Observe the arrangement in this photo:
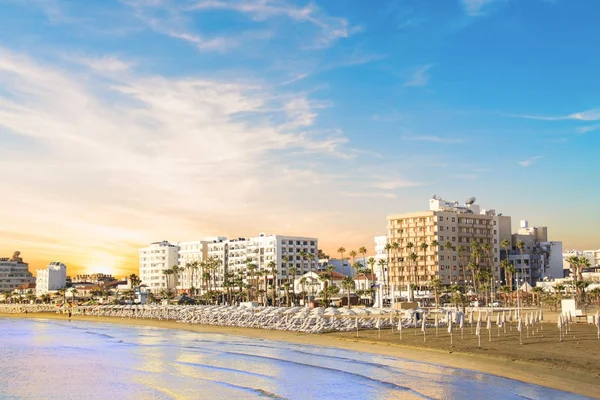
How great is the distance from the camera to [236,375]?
39469mm

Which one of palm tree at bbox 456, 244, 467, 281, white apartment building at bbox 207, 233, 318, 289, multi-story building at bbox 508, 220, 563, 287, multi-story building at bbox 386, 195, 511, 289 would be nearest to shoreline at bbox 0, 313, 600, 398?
multi-story building at bbox 386, 195, 511, 289

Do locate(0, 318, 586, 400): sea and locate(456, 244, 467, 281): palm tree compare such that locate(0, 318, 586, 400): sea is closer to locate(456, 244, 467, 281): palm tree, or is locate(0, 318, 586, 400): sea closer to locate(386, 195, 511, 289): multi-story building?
locate(386, 195, 511, 289): multi-story building

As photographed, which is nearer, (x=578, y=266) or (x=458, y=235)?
(x=578, y=266)

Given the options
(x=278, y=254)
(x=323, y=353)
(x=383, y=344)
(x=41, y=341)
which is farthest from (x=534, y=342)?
(x=278, y=254)

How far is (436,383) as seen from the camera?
109ft

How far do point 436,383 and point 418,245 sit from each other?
402 ft

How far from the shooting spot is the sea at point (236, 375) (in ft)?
105

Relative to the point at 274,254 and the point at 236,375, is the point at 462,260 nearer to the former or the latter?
the point at 274,254

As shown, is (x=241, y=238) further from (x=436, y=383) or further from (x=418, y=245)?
(x=436, y=383)

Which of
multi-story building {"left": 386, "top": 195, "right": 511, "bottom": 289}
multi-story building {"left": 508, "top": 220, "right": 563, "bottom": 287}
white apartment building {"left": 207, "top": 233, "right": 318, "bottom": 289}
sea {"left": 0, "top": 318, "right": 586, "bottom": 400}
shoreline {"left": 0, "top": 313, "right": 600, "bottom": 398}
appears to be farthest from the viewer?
white apartment building {"left": 207, "top": 233, "right": 318, "bottom": 289}

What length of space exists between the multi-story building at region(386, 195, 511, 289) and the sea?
315 ft

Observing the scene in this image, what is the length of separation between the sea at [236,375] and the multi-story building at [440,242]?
95922 millimetres

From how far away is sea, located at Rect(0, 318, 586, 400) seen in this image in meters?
31.9

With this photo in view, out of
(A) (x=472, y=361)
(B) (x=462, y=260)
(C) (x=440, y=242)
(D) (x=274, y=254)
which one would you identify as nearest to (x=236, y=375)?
(A) (x=472, y=361)
